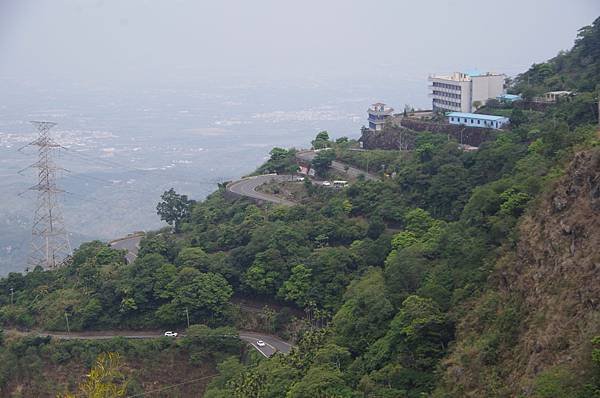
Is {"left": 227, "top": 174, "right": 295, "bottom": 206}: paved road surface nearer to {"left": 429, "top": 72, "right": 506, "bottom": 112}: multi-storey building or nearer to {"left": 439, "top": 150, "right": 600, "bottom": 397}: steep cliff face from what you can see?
{"left": 429, "top": 72, "right": 506, "bottom": 112}: multi-storey building

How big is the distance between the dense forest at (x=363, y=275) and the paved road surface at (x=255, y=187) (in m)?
0.49

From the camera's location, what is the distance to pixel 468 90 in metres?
28.0

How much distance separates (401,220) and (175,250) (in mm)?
6547

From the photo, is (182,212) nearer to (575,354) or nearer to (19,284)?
(19,284)

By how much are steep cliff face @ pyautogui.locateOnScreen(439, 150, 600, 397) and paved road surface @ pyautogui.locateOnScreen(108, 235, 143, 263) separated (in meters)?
14.7

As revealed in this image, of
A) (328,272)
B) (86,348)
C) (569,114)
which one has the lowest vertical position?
(86,348)

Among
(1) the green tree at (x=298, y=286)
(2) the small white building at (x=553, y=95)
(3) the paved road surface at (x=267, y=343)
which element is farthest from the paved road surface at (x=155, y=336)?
(2) the small white building at (x=553, y=95)

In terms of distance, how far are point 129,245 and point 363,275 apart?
11.0 m

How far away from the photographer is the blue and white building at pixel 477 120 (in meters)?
24.5

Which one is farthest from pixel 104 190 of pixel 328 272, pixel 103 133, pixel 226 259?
pixel 328 272

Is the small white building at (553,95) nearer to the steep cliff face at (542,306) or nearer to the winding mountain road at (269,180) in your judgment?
the winding mountain road at (269,180)

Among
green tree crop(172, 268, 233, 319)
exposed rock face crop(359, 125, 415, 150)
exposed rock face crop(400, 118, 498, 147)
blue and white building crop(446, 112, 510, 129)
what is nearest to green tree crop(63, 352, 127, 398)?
green tree crop(172, 268, 233, 319)

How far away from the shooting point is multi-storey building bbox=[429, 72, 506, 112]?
2795cm

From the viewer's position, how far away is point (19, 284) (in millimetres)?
23828
